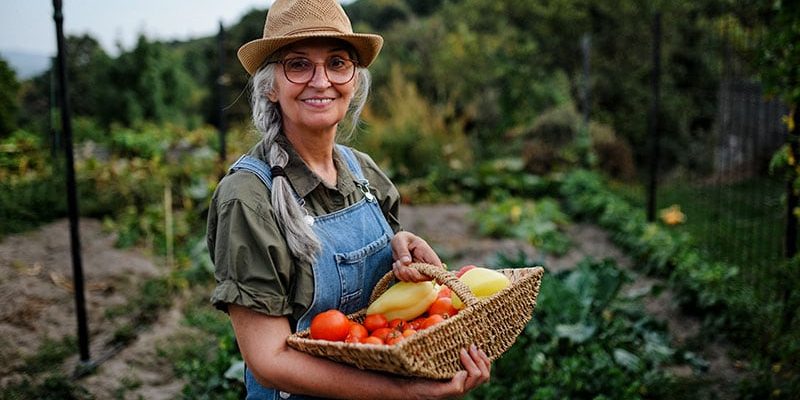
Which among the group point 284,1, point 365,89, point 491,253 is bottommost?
point 491,253

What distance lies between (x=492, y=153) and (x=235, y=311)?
33.8ft

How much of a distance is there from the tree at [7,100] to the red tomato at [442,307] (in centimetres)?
478

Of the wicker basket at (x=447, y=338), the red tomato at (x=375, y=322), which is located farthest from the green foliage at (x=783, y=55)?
the red tomato at (x=375, y=322)

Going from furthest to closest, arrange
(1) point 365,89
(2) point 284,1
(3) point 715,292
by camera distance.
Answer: (3) point 715,292, (1) point 365,89, (2) point 284,1

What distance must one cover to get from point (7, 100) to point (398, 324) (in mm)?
7283

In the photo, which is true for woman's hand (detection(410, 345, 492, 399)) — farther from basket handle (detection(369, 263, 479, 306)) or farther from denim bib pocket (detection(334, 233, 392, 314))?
denim bib pocket (detection(334, 233, 392, 314))

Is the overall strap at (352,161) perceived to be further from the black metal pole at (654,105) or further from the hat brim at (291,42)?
the black metal pole at (654,105)

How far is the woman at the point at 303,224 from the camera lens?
177 cm

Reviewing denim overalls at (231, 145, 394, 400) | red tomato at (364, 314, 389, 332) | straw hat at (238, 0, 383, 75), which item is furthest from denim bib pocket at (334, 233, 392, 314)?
straw hat at (238, 0, 383, 75)

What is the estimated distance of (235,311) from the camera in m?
1.77

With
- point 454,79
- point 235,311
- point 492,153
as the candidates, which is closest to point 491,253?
point 492,153

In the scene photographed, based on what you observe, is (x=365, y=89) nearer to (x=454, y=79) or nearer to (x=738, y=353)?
(x=738, y=353)

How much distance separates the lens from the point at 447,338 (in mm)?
1756

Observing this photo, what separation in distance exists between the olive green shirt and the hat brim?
0.24 meters
